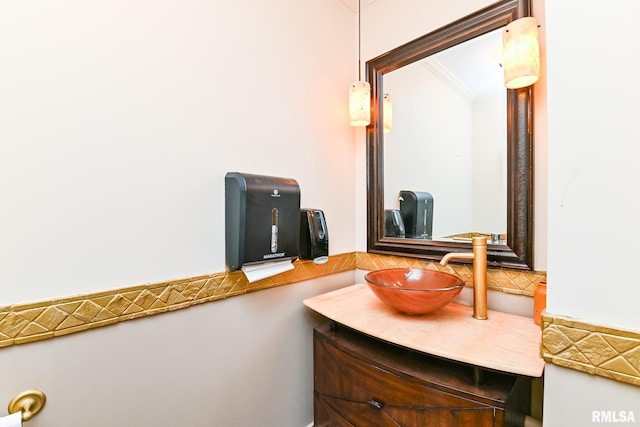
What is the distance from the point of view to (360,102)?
1.45 meters

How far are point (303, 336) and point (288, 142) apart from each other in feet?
3.18

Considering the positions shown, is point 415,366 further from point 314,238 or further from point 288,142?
point 288,142

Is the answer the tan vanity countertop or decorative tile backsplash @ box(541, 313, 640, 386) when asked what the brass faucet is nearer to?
the tan vanity countertop

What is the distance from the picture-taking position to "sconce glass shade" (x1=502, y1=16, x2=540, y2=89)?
0.97 metres

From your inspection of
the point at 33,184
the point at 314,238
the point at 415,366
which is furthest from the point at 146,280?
the point at 415,366

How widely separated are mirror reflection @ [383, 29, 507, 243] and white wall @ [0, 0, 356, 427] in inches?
19.7

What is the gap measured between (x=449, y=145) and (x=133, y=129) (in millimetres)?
1353

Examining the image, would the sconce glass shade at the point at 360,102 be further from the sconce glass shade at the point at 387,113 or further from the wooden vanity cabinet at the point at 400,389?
the wooden vanity cabinet at the point at 400,389

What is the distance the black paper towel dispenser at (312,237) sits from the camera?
131cm

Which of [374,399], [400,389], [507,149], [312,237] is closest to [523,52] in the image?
[507,149]
